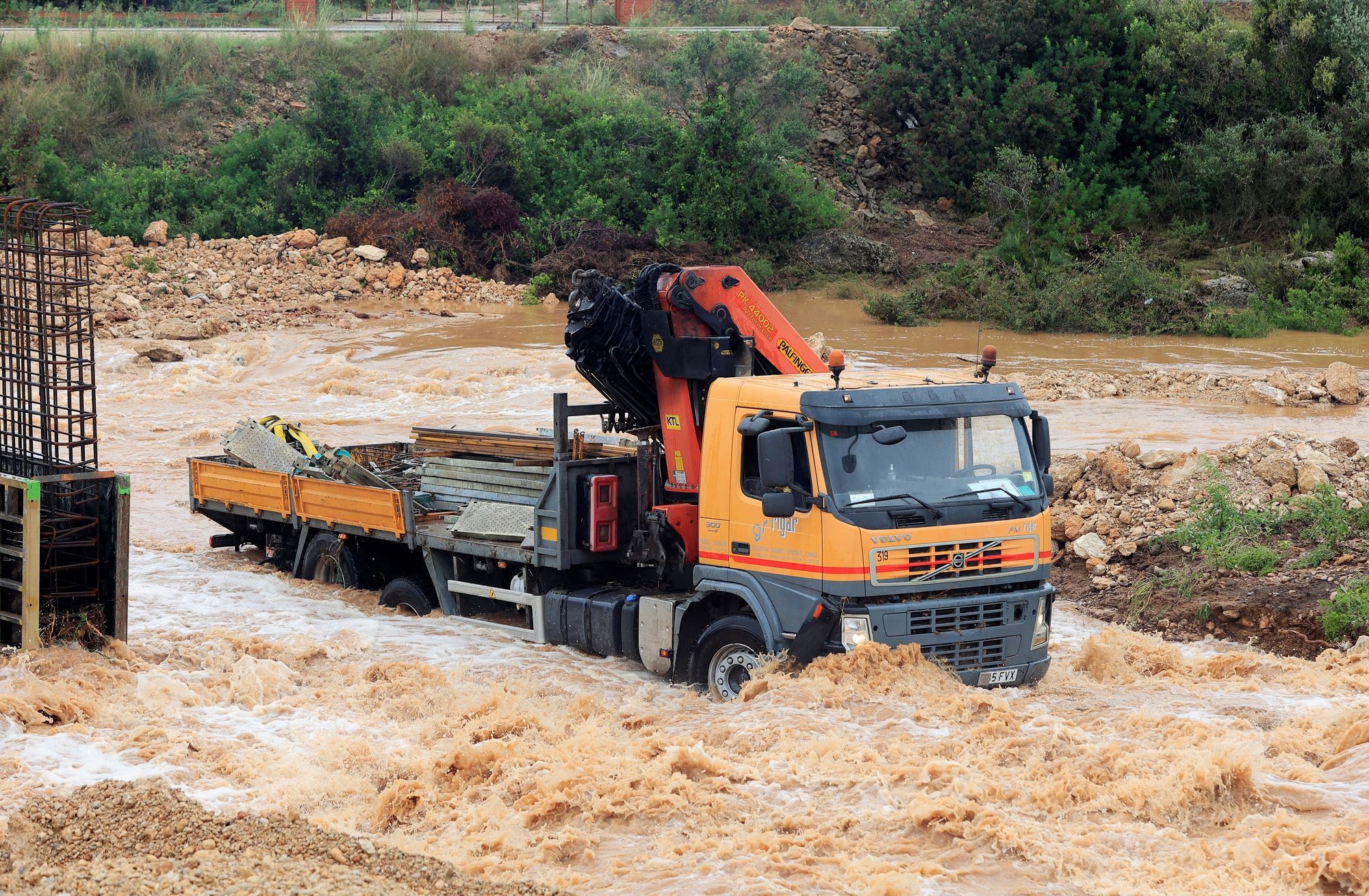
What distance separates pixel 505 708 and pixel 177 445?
14.3 metres

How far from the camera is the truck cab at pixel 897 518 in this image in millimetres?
8695

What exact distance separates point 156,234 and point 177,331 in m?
7.53

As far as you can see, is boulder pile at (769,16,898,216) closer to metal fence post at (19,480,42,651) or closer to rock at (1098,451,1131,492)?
rock at (1098,451,1131,492)

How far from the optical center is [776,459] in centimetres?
860

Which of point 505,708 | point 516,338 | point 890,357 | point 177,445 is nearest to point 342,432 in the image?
point 177,445

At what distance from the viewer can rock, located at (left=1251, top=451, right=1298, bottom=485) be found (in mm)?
14734

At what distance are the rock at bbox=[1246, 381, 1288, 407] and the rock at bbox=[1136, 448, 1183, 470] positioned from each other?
23.7 feet

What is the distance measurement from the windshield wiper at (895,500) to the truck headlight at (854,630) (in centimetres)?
71

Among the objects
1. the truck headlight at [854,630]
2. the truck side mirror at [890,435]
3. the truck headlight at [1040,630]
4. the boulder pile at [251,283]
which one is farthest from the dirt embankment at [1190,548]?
the boulder pile at [251,283]

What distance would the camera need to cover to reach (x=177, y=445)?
21.8 m

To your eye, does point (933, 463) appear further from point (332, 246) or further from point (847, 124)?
point (847, 124)

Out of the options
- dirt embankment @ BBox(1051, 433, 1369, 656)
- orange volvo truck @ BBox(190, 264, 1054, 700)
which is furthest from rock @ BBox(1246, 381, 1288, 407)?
orange volvo truck @ BBox(190, 264, 1054, 700)

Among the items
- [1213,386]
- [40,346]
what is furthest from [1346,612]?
[1213,386]

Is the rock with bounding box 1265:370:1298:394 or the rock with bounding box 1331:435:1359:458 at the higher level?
the rock with bounding box 1265:370:1298:394
